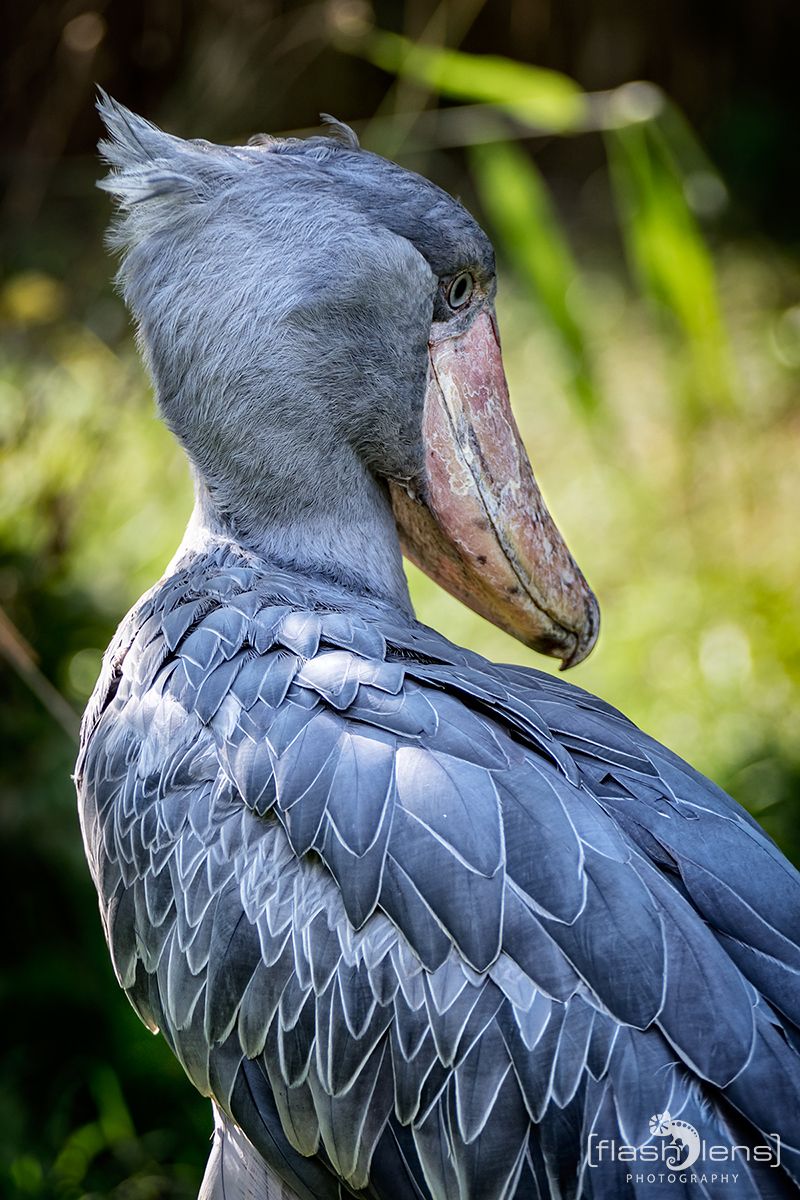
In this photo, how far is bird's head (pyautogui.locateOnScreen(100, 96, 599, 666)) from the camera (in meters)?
1.43

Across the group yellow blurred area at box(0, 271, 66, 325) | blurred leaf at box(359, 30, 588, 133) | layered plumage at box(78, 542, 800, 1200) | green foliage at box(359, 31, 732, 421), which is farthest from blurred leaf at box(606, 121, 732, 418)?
layered plumage at box(78, 542, 800, 1200)

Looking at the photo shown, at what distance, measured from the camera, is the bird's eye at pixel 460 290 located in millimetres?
1559

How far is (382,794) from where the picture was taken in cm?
122

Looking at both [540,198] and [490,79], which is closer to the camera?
[490,79]

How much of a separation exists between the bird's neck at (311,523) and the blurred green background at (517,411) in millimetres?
445

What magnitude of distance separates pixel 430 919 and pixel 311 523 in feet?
1.70

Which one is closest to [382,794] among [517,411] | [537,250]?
[537,250]

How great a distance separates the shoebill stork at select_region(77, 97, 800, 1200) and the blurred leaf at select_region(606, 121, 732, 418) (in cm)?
86

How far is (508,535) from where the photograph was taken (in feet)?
5.20

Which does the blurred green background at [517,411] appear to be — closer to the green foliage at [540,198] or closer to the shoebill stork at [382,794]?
the green foliage at [540,198]

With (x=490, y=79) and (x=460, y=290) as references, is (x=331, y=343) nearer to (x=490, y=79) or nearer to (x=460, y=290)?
(x=460, y=290)

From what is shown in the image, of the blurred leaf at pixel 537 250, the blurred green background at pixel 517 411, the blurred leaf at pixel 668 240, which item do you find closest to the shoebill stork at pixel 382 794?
the blurred green background at pixel 517 411

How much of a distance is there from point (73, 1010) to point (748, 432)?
2507 millimetres

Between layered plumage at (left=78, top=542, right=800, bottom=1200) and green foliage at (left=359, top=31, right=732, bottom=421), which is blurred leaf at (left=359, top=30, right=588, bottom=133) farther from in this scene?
layered plumage at (left=78, top=542, right=800, bottom=1200)
